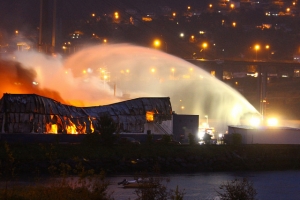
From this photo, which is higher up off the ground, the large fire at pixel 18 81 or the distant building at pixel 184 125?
the large fire at pixel 18 81

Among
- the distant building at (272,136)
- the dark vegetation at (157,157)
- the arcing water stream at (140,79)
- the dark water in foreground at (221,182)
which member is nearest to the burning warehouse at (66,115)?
the dark vegetation at (157,157)

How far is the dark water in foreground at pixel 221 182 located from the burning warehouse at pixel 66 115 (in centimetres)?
528

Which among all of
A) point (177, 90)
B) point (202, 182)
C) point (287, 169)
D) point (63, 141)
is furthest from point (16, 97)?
point (177, 90)

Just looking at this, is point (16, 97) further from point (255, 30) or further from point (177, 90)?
point (255, 30)

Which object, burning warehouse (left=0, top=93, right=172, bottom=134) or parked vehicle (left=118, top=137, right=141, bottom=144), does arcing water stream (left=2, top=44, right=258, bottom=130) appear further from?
parked vehicle (left=118, top=137, right=141, bottom=144)

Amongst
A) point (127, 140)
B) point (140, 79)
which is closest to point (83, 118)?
point (127, 140)

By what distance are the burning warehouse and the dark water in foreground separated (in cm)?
528

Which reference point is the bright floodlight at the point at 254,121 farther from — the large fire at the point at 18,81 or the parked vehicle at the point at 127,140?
the large fire at the point at 18,81

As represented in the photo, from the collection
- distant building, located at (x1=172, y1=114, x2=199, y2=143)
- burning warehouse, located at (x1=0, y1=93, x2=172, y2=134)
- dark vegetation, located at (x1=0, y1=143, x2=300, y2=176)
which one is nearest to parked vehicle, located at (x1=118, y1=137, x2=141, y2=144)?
dark vegetation, located at (x1=0, y1=143, x2=300, y2=176)

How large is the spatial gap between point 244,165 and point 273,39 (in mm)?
81348

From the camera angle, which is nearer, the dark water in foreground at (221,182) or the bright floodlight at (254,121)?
the dark water in foreground at (221,182)

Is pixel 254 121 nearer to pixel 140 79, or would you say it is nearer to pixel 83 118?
pixel 83 118

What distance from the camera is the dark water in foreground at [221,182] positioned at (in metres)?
19.6

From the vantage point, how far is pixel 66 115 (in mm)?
28000
